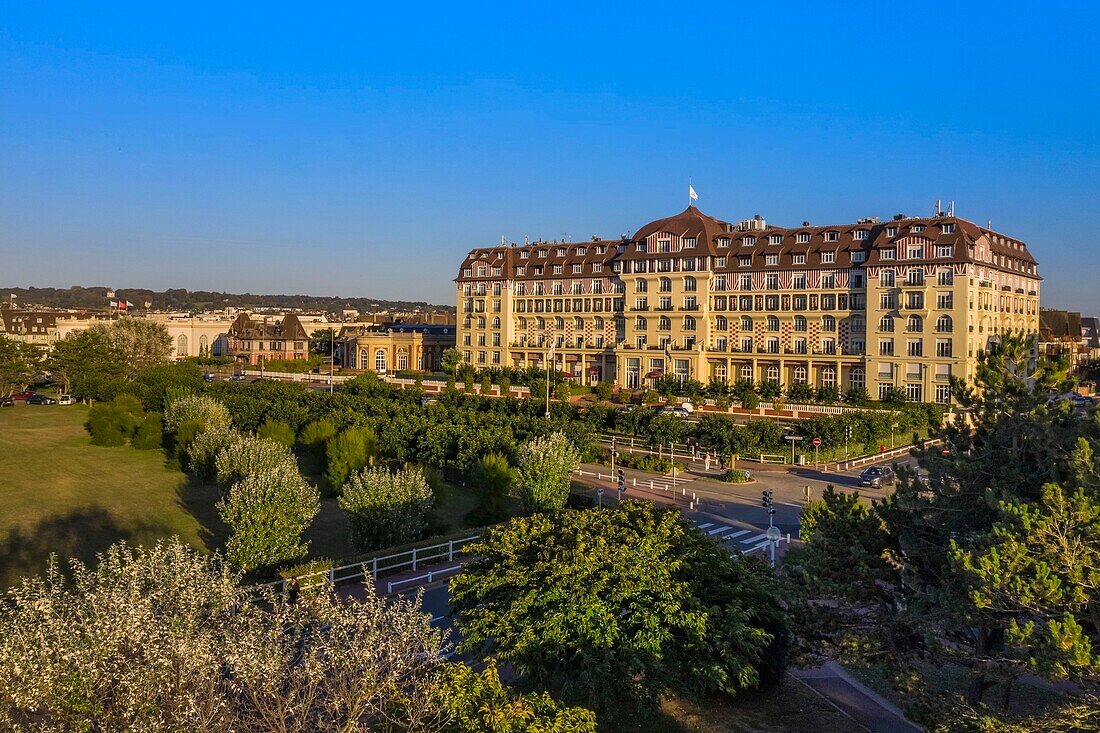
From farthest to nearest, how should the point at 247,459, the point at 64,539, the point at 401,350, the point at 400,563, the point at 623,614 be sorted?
the point at 401,350 → the point at 247,459 → the point at 64,539 → the point at 400,563 → the point at 623,614

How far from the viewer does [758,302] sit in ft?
277

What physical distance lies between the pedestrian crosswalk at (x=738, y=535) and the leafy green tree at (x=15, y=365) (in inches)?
3147

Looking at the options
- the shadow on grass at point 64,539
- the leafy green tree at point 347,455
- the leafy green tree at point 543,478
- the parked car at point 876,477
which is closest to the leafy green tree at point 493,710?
the shadow on grass at point 64,539

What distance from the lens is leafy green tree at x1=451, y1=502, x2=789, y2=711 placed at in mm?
17516

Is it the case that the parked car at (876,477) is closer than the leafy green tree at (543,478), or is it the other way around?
the leafy green tree at (543,478)

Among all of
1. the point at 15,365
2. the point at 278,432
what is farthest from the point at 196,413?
→ the point at 15,365

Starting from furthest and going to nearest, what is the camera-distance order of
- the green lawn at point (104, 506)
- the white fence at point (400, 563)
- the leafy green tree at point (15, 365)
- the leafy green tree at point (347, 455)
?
the leafy green tree at point (15, 365)
the leafy green tree at point (347, 455)
the green lawn at point (104, 506)
the white fence at point (400, 563)

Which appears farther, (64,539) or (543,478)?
(543,478)

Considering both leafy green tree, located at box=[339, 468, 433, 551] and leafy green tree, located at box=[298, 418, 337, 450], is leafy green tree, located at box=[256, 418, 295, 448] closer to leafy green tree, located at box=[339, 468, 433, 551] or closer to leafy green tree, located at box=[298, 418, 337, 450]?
leafy green tree, located at box=[298, 418, 337, 450]

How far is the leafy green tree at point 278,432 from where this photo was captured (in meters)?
56.8

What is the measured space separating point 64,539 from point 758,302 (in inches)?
2561

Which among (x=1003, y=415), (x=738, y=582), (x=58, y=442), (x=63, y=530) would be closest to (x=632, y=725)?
(x=738, y=582)

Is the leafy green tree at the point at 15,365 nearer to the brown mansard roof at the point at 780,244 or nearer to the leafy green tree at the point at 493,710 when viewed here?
the brown mansard roof at the point at 780,244

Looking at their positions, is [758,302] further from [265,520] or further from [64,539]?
[64,539]
